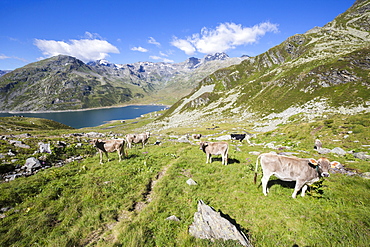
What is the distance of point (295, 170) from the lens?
1021 centimetres

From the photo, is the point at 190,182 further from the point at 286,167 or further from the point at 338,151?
the point at 338,151

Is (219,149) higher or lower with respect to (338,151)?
higher

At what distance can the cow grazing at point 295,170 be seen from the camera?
9945 mm

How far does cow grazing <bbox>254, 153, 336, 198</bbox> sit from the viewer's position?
9945mm

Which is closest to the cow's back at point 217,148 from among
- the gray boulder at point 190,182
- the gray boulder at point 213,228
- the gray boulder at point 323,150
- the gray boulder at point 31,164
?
the gray boulder at point 190,182

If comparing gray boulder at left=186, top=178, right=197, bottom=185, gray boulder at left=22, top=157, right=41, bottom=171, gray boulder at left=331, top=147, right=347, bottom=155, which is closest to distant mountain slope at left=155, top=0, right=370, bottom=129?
gray boulder at left=331, top=147, right=347, bottom=155

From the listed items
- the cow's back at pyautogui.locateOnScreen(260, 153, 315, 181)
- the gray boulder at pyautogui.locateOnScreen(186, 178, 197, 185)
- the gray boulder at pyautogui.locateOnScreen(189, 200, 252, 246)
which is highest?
the cow's back at pyautogui.locateOnScreen(260, 153, 315, 181)

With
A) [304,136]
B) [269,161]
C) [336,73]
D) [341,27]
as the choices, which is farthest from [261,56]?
[269,161]

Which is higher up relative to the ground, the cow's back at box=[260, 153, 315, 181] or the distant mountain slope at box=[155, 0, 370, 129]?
the distant mountain slope at box=[155, 0, 370, 129]

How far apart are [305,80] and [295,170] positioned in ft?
340

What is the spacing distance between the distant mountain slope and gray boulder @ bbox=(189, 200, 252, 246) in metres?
65.2

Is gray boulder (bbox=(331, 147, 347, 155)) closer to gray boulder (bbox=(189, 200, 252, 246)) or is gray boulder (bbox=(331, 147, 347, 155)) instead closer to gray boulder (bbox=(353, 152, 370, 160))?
gray boulder (bbox=(353, 152, 370, 160))

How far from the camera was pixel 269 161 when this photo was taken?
10.9m

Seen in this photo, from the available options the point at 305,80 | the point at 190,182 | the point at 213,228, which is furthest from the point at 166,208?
the point at 305,80
